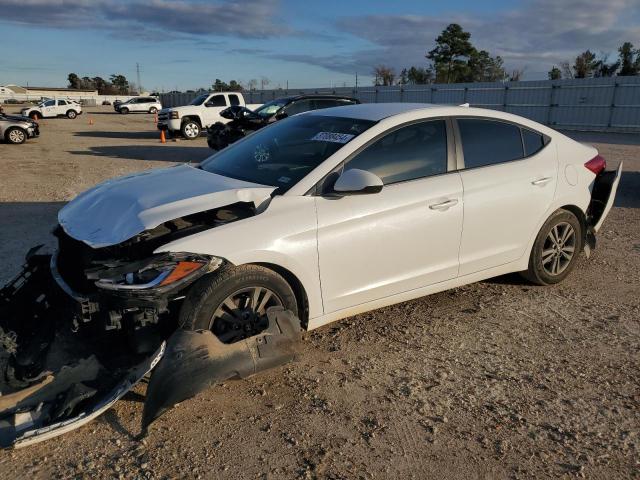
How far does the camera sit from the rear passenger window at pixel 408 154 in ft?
13.1

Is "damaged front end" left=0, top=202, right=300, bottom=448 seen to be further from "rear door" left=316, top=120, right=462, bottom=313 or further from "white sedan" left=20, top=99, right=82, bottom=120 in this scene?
"white sedan" left=20, top=99, right=82, bottom=120

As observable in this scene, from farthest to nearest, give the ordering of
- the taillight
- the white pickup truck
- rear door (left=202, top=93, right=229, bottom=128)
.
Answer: rear door (left=202, top=93, right=229, bottom=128) < the white pickup truck < the taillight

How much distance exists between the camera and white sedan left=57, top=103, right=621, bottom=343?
3.32 metres

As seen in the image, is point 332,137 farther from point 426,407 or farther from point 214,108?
point 214,108

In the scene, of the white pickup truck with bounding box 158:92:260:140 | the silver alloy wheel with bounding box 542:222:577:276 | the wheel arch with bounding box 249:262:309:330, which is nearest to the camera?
the wheel arch with bounding box 249:262:309:330

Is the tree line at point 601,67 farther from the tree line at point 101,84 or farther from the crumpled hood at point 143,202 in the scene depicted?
the tree line at point 101,84

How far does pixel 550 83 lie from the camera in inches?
1080

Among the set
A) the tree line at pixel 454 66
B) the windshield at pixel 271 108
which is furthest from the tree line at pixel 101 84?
the windshield at pixel 271 108

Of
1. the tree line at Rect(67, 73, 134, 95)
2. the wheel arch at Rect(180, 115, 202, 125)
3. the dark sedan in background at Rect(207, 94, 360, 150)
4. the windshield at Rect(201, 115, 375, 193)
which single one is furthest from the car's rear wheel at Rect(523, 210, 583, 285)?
the tree line at Rect(67, 73, 134, 95)

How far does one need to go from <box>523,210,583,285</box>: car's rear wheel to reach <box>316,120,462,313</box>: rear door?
1103 millimetres

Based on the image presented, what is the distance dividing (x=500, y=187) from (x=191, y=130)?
1951cm

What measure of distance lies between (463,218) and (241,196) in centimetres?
177

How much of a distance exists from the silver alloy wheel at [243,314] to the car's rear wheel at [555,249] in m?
2.68

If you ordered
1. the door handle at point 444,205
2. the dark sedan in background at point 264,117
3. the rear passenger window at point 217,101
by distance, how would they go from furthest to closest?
the rear passenger window at point 217,101 → the dark sedan in background at point 264,117 → the door handle at point 444,205
